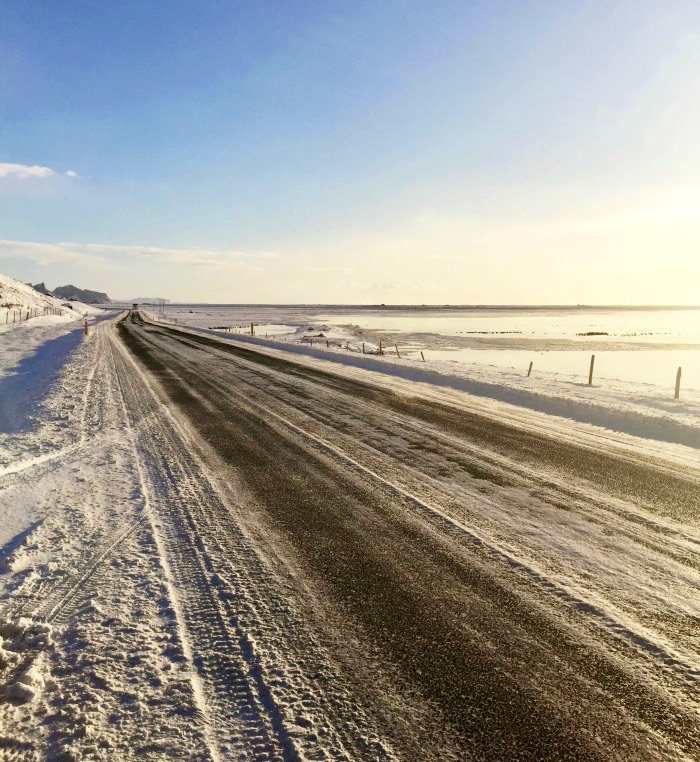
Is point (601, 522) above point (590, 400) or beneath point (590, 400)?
beneath

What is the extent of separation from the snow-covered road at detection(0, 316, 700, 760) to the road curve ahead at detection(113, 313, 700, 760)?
0.02 meters

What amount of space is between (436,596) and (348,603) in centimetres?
68

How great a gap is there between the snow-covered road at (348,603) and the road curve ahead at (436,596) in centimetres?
2

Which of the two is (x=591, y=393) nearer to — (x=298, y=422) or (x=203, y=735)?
(x=298, y=422)

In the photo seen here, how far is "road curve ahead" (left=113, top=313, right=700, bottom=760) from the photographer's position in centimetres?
278

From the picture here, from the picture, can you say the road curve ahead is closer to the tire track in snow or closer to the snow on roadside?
the tire track in snow

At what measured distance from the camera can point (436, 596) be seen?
4.05m

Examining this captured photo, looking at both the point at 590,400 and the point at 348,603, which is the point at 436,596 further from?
the point at 590,400

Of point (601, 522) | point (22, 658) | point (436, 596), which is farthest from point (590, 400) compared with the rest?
point (22, 658)

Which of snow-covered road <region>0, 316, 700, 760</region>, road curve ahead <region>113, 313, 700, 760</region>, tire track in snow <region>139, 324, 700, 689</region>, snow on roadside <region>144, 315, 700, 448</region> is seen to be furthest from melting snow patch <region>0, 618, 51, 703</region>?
snow on roadside <region>144, 315, 700, 448</region>

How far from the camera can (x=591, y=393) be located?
15234mm

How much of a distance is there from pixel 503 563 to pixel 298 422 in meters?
6.18

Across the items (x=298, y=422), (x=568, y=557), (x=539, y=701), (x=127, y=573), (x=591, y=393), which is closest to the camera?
(x=539, y=701)

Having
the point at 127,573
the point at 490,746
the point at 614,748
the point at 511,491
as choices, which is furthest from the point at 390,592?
the point at 511,491
